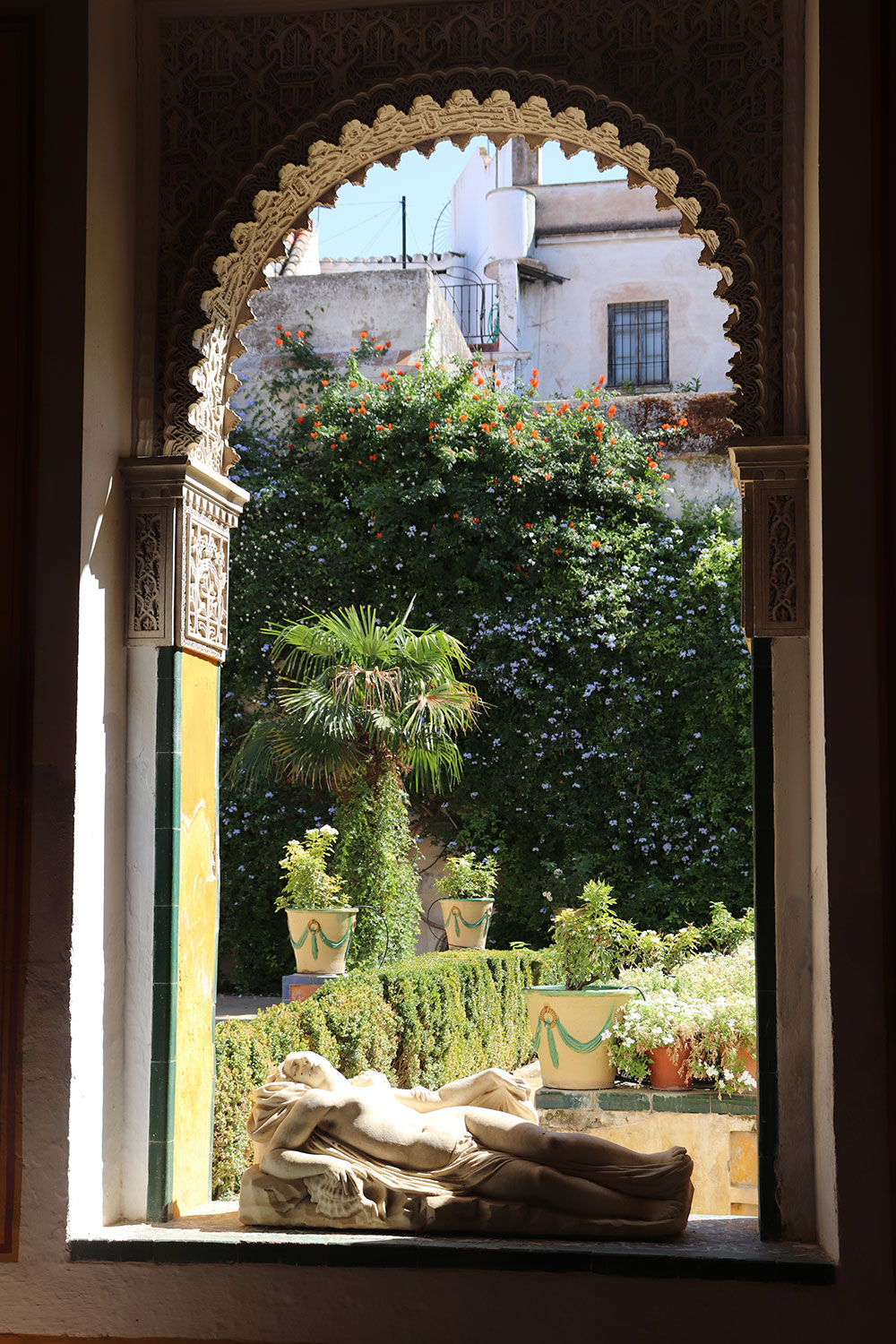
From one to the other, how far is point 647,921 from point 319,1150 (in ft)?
22.9

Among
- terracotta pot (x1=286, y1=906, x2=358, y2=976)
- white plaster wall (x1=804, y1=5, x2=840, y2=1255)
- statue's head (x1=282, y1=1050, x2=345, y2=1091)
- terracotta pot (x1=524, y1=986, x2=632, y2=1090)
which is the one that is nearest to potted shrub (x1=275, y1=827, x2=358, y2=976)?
terracotta pot (x1=286, y1=906, x2=358, y2=976)

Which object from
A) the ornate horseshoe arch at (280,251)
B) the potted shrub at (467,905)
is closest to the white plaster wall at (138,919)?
the ornate horseshoe arch at (280,251)

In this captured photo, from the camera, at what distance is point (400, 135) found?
396 cm

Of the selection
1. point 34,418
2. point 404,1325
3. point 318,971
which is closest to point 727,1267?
point 404,1325

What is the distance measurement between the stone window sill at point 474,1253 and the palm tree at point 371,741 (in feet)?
16.1

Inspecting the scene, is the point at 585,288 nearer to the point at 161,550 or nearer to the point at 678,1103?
the point at 678,1103

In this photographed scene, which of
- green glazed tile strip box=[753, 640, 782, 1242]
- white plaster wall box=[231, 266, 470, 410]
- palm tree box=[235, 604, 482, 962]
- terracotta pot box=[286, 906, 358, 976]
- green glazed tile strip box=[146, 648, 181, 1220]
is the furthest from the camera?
white plaster wall box=[231, 266, 470, 410]

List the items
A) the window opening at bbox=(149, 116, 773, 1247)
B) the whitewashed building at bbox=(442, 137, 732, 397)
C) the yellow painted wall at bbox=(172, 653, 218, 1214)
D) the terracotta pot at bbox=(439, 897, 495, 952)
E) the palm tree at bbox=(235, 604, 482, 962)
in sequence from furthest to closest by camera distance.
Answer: the window opening at bbox=(149, 116, 773, 1247) < the whitewashed building at bbox=(442, 137, 732, 397) < the terracotta pot at bbox=(439, 897, 495, 952) < the palm tree at bbox=(235, 604, 482, 962) < the yellow painted wall at bbox=(172, 653, 218, 1214)

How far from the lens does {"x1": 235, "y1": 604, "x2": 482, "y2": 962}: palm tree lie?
8.37m

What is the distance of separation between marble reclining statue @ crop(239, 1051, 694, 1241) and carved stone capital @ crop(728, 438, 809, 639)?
1386 mm

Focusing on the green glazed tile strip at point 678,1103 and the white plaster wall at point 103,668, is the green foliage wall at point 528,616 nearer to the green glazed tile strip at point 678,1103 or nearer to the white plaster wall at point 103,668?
the green glazed tile strip at point 678,1103

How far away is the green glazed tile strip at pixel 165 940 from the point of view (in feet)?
11.9

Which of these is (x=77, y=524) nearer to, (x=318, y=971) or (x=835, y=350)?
(x=835, y=350)

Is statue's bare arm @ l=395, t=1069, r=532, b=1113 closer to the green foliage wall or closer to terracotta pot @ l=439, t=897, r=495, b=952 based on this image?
terracotta pot @ l=439, t=897, r=495, b=952
